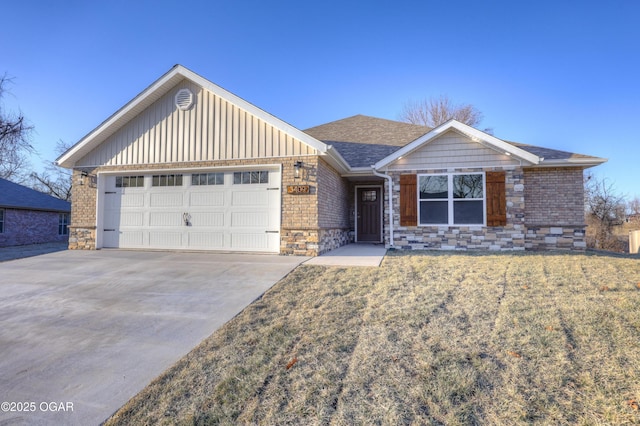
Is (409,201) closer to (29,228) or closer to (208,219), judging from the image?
(208,219)

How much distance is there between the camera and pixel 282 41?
1051 centimetres

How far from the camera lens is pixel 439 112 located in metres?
21.5

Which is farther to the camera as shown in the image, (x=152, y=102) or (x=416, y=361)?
(x=152, y=102)

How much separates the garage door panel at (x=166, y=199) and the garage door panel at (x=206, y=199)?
376 mm

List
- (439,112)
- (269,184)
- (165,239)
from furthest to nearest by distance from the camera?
(439,112)
(165,239)
(269,184)

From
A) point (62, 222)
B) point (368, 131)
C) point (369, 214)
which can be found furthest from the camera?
A: point (62, 222)

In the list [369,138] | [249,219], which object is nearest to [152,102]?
[249,219]

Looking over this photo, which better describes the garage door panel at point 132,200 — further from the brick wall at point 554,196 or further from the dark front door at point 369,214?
the brick wall at point 554,196

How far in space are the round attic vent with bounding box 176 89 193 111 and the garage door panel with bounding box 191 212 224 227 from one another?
2.92 m

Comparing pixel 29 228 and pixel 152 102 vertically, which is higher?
pixel 152 102

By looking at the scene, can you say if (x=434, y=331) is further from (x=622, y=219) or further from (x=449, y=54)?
(x=622, y=219)

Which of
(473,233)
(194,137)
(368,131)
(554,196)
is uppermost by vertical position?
(368,131)

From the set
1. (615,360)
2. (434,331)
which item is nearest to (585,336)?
(615,360)

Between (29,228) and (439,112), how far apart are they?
2504cm
